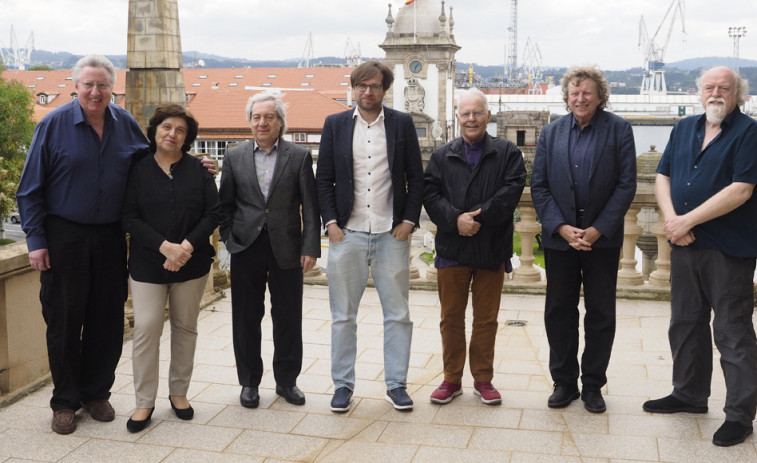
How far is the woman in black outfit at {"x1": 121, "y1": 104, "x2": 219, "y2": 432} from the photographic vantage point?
4.34m

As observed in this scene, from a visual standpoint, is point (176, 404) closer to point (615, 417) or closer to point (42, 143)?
point (42, 143)

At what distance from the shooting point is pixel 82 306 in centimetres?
441

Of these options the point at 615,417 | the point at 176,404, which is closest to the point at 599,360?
the point at 615,417

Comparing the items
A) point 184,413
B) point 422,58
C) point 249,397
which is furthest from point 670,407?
point 422,58

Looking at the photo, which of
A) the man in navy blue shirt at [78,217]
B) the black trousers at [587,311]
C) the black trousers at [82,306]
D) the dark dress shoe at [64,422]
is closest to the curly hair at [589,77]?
the black trousers at [587,311]

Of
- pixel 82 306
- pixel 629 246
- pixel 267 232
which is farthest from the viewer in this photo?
pixel 629 246

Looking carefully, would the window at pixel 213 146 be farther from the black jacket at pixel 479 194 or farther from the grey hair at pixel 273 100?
the black jacket at pixel 479 194

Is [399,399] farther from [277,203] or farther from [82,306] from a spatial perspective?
[82,306]

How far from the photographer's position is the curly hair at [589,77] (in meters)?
4.44

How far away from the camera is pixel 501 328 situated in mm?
6227

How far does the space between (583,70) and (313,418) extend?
2.24m

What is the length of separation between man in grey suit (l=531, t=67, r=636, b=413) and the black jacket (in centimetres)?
16

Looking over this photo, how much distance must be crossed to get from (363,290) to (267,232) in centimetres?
60

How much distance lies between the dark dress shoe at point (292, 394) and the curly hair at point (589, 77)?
208 centimetres
